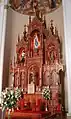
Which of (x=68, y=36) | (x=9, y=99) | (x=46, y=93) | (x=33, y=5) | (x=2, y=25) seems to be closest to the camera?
(x=9, y=99)

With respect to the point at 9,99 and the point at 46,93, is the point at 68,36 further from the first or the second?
the point at 9,99

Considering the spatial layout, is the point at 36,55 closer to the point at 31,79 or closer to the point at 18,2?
the point at 31,79

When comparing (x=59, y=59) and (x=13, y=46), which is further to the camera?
(x=13, y=46)

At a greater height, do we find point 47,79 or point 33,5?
point 33,5

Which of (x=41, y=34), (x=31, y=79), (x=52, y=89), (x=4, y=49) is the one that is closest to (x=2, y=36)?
(x=4, y=49)

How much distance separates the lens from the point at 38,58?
11180mm

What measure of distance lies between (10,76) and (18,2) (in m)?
5.49

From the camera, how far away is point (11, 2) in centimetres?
1332

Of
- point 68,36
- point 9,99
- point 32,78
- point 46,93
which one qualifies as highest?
point 68,36

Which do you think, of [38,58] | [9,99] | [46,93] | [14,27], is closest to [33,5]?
[14,27]

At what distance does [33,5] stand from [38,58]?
13.8 ft

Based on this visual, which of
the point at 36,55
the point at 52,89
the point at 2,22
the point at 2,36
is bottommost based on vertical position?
the point at 52,89

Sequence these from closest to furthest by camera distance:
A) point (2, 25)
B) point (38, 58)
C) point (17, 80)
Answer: point (38, 58), point (17, 80), point (2, 25)

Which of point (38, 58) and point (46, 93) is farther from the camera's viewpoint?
point (38, 58)
